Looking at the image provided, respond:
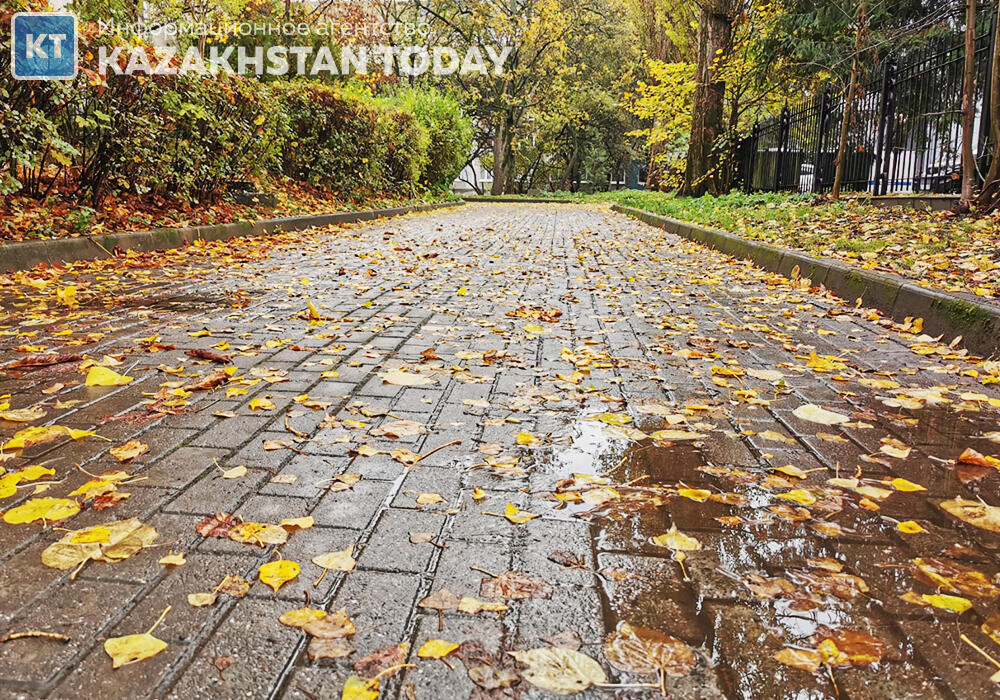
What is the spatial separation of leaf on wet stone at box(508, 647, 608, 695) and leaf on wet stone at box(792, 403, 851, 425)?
1977 mm

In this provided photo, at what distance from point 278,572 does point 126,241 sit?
7145mm

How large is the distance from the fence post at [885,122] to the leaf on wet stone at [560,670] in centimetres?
1204

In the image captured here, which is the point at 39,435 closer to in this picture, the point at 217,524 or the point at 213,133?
the point at 217,524

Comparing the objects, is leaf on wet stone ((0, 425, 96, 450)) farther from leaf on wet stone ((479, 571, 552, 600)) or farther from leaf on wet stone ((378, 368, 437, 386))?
leaf on wet stone ((479, 571, 552, 600))

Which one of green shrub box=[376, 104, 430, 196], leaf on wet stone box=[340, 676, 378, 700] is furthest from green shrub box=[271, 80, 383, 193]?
leaf on wet stone box=[340, 676, 378, 700]

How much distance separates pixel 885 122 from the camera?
11.9m

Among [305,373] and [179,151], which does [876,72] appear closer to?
[179,151]

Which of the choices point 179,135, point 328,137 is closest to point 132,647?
point 179,135

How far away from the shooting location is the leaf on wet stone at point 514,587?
5.81 ft

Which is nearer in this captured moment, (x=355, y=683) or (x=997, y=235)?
(x=355, y=683)

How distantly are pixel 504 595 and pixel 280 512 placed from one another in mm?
798

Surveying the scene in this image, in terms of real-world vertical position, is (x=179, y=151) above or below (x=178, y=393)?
above

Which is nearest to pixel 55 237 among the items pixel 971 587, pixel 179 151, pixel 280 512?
pixel 179 151

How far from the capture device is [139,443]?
2.68m
